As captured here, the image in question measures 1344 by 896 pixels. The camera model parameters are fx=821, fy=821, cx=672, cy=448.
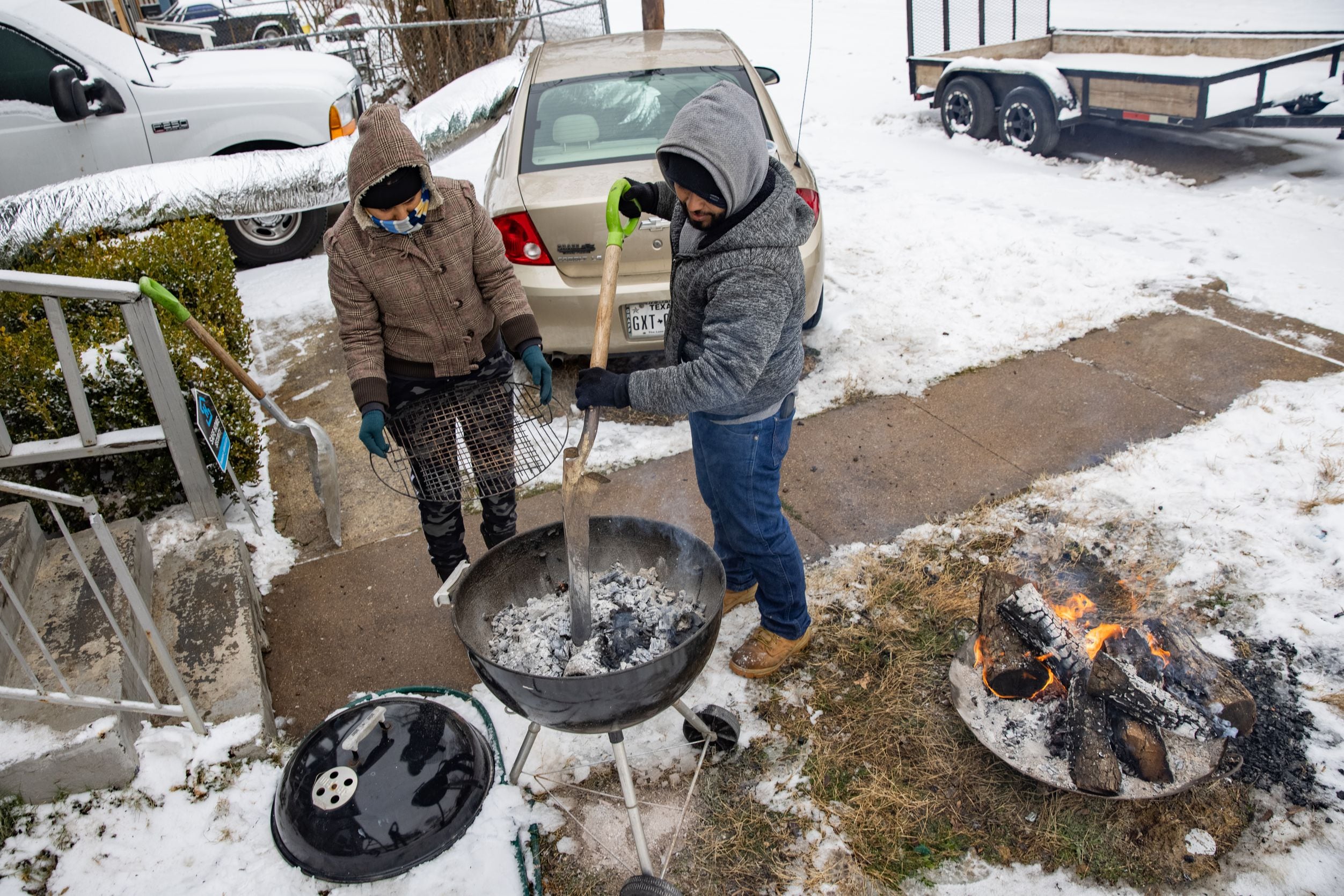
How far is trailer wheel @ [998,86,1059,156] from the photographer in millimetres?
8492

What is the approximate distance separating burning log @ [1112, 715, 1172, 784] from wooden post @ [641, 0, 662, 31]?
29.0 ft

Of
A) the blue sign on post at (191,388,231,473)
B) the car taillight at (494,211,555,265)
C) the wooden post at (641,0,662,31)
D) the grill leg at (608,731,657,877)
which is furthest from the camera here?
the wooden post at (641,0,662,31)

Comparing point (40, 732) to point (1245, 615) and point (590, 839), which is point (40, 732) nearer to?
point (590, 839)

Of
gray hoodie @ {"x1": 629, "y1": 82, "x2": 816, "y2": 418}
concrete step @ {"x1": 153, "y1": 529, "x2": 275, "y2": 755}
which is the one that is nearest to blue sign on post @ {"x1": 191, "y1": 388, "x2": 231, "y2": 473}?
concrete step @ {"x1": 153, "y1": 529, "x2": 275, "y2": 755}

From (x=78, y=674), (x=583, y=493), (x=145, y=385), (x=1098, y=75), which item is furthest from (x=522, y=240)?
(x=1098, y=75)

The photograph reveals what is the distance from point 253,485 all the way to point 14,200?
3.59m

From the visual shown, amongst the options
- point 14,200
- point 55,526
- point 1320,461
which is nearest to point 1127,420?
point 1320,461

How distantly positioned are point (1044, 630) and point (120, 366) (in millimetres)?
3836

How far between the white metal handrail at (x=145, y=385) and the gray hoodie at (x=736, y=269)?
2.16 meters

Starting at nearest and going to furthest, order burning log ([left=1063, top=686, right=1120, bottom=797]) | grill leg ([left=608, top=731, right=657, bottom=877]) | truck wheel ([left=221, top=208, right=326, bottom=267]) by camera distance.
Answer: grill leg ([left=608, top=731, right=657, bottom=877]), burning log ([left=1063, top=686, right=1120, bottom=797]), truck wheel ([left=221, top=208, right=326, bottom=267])

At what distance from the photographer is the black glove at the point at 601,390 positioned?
92.4 inches

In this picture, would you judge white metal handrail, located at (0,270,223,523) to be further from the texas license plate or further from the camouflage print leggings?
the texas license plate

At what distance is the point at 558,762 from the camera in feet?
9.30

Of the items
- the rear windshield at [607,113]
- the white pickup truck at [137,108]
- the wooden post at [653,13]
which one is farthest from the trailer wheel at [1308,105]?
the white pickup truck at [137,108]
